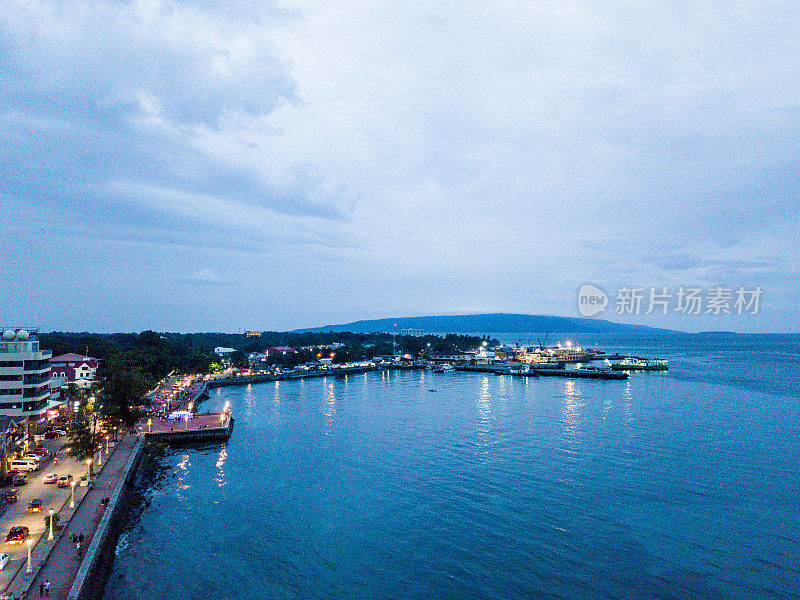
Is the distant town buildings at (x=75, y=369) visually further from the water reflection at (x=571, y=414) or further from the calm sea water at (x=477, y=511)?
the water reflection at (x=571, y=414)

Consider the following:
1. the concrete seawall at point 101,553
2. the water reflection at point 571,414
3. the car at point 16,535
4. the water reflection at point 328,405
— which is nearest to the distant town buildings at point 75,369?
the water reflection at point 328,405

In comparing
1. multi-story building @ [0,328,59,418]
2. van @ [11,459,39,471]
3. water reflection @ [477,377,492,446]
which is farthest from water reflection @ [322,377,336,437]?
multi-story building @ [0,328,59,418]

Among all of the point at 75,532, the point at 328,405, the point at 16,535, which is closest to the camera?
the point at 16,535

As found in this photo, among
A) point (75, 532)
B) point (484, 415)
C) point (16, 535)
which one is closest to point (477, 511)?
point (75, 532)

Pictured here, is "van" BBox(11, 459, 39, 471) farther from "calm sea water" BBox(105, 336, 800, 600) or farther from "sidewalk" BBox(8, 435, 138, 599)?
"calm sea water" BBox(105, 336, 800, 600)

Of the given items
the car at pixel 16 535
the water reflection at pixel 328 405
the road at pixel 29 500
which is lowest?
the water reflection at pixel 328 405

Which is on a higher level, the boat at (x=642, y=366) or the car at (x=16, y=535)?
the car at (x=16, y=535)

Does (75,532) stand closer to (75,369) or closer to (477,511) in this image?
(477,511)
